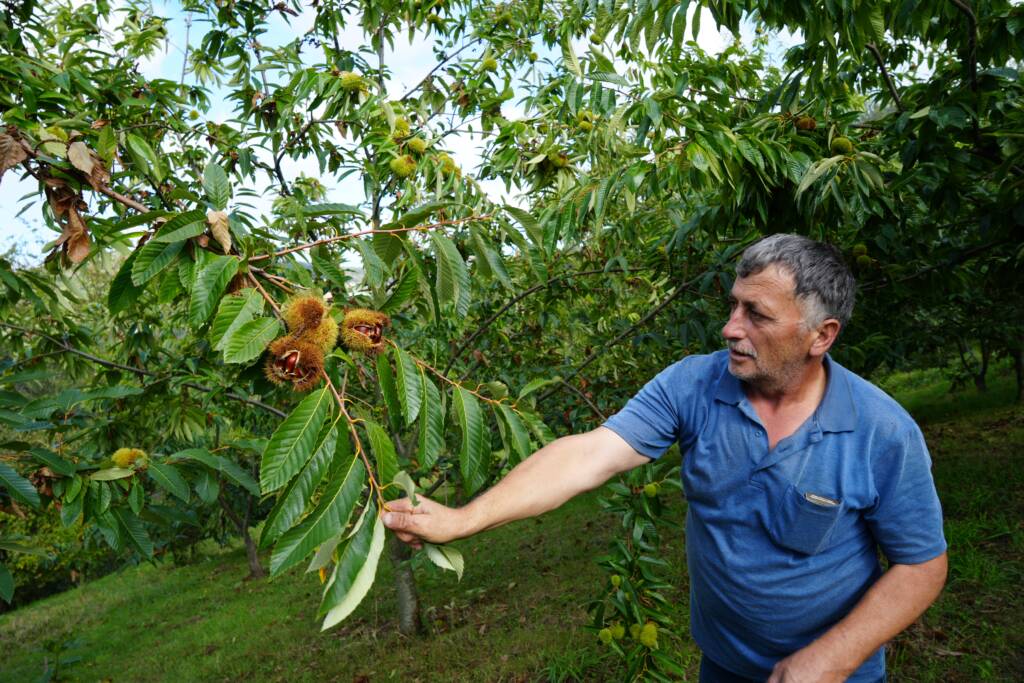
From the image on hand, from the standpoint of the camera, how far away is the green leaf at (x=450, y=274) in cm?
135

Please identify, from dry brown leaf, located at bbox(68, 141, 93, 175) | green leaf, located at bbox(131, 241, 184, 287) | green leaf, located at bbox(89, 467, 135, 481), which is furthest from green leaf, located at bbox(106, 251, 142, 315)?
green leaf, located at bbox(89, 467, 135, 481)

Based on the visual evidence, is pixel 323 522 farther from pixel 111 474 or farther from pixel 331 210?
pixel 111 474

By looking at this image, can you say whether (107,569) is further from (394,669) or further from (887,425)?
(887,425)

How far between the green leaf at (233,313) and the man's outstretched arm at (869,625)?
53.0 inches

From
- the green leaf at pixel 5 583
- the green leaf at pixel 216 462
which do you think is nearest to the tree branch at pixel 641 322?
the green leaf at pixel 216 462

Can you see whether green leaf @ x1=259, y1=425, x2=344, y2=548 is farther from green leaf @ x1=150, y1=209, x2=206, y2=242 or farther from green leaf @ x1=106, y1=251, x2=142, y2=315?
green leaf @ x1=106, y1=251, x2=142, y2=315

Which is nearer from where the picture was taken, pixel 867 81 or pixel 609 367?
pixel 867 81

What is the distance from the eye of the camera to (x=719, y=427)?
1556 mm

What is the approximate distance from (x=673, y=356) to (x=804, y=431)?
2.96 m

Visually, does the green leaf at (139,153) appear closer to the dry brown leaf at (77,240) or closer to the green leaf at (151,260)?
the dry brown leaf at (77,240)

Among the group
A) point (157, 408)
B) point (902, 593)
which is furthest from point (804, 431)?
point (157, 408)

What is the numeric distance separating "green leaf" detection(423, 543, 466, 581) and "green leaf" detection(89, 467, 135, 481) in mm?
1113

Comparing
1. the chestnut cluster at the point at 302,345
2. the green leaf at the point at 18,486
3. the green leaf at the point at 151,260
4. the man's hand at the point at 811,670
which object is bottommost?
the man's hand at the point at 811,670

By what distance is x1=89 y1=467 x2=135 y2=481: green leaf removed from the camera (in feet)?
5.58
